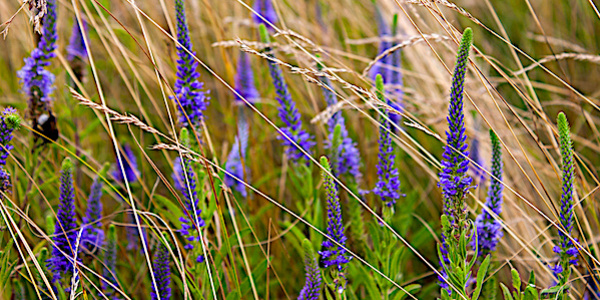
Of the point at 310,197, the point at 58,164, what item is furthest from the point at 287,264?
the point at 58,164

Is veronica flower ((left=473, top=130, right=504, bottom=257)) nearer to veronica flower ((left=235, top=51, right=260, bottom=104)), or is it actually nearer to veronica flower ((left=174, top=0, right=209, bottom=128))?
veronica flower ((left=174, top=0, right=209, bottom=128))

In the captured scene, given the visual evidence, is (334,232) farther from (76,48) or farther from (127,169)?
(76,48)

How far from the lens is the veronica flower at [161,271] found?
1919mm

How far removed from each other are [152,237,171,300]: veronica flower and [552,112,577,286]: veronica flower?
55.6 inches

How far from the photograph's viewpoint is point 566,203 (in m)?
1.62

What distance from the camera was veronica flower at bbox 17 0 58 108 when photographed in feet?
7.50

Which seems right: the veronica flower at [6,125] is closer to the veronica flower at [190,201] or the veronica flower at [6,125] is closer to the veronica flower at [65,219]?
the veronica flower at [65,219]

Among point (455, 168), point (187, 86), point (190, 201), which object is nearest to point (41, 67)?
point (187, 86)

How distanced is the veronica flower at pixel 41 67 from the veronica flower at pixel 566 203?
2110 millimetres

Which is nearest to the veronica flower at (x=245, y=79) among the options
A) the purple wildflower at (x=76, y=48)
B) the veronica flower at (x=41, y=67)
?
the purple wildflower at (x=76, y=48)

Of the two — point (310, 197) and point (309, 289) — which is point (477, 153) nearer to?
point (310, 197)

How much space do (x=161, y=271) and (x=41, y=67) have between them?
3.74 ft

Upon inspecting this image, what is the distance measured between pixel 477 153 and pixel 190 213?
1566 mm

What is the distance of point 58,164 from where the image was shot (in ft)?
9.47
